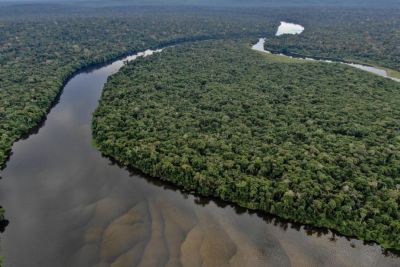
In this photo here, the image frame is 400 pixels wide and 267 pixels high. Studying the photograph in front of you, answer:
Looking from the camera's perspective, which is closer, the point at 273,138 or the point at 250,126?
the point at 273,138

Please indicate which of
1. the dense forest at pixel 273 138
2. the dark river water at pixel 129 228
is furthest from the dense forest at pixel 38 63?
the dense forest at pixel 273 138

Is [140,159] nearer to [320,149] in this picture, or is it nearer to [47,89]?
[320,149]

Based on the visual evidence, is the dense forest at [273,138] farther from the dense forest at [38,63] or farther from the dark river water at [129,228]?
the dense forest at [38,63]

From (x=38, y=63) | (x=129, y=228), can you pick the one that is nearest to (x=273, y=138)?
(x=129, y=228)

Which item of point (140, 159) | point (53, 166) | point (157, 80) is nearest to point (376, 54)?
point (157, 80)

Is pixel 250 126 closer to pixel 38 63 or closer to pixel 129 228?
pixel 129 228
